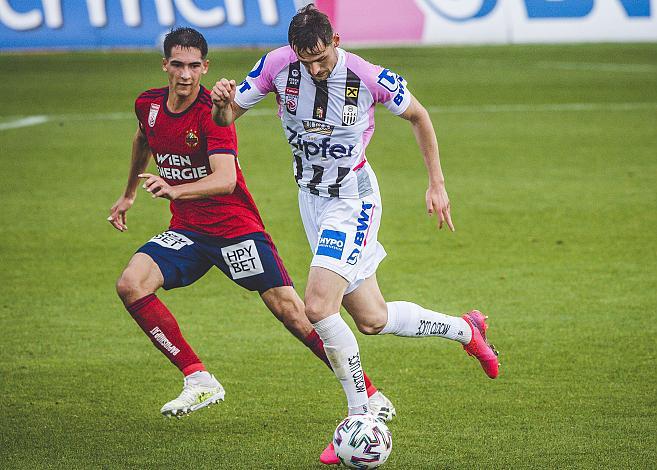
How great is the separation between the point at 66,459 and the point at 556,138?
12250mm

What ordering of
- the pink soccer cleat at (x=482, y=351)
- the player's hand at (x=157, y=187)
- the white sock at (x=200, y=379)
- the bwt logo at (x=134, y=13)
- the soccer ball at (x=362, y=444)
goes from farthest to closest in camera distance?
1. the bwt logo at (x=134, y=13)
2. the pink soccer cleat at (x=482, y=351)
3. the white sock at (x=200, y=379)
4. the player's hand at (x=157, y=187)
5. the soccer ball at (x=362, y=444)

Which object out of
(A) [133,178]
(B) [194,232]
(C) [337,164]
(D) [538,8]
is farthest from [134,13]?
(C) [337,164]

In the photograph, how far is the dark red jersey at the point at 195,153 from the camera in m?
6.41

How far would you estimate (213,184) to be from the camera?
6.16 metres

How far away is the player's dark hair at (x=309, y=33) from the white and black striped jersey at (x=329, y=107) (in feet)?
1.06

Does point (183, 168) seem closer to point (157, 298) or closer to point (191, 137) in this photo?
point (191, 137)

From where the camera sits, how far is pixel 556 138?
16828 mm

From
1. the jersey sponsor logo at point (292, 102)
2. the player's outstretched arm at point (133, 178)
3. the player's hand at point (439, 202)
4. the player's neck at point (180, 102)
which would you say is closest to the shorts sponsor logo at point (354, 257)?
the player's hand at point (439, 202)

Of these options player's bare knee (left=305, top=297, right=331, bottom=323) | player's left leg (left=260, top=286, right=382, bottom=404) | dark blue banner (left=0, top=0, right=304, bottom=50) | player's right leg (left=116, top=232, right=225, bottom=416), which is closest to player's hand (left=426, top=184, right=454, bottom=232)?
player's bare knee (left=305, top=297, right=331, bottom=323)

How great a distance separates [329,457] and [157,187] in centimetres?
159

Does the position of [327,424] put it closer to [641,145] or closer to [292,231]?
[292,231]

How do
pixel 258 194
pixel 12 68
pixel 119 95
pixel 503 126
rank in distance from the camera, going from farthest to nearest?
pixel 12 68 < pixel 119 95 < pixel 503 126 < pixel 258 194

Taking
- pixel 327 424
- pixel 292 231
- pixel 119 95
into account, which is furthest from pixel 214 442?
pixel 119 95

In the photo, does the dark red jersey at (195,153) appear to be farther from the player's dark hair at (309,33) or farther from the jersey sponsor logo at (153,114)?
the player's dark hair at (309,33)
